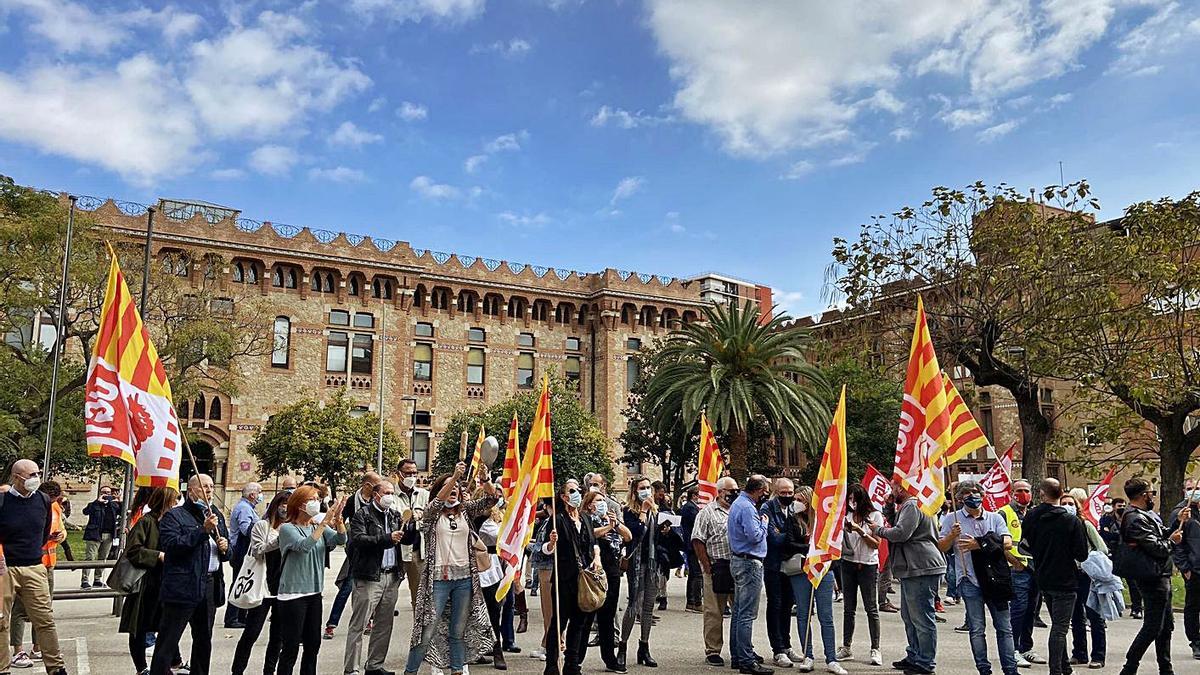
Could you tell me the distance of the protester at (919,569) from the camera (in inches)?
355

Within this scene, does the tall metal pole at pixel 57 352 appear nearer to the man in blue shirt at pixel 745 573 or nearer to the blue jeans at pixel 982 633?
the man in blue shirt at pixel 745 573

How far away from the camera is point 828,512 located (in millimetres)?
9516

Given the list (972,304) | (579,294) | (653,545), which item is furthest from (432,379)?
(653,545)

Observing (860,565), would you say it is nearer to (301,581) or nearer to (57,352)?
(301,581)

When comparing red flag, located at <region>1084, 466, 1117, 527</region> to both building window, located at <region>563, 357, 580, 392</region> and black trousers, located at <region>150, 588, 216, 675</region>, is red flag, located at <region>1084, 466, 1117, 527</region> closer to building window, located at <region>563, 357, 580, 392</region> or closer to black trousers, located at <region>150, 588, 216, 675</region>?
black trousers, located at <region>150, 588, 216, 675</region>

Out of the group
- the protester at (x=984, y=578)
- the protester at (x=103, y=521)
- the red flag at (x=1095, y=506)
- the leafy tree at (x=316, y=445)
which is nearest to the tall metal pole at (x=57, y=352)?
the protester at (x=103, y=521)

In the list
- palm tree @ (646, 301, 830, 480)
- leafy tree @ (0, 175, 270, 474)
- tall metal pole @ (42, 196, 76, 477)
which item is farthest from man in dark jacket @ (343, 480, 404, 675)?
palm tree @ (646, 301, 830, 480)

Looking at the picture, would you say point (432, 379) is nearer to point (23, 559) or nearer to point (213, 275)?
point (213, 275)

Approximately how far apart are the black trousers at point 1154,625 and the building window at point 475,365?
131ft

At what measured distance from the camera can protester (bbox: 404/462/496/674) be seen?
8258mm

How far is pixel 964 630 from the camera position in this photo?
12211mm

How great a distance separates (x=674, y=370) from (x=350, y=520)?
860 inches

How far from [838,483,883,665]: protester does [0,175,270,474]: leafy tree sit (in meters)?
19.3

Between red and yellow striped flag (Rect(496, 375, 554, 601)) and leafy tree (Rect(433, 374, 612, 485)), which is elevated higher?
leafy tree (Rect(433, 374, 612, 485))
